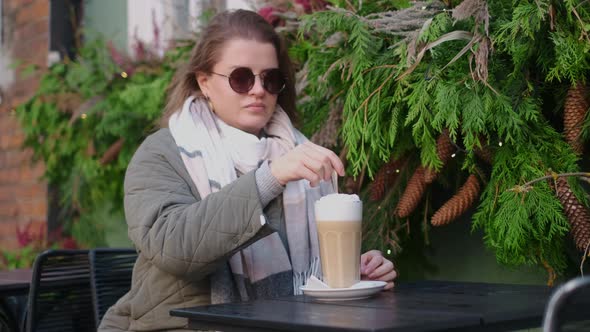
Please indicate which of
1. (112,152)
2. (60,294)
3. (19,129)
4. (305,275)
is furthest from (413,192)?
(19,129)

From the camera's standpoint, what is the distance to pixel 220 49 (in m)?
2.90

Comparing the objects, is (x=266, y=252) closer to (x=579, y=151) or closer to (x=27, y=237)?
(x=579, y=151)

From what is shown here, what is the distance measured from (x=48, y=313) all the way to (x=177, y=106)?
0.94 metres

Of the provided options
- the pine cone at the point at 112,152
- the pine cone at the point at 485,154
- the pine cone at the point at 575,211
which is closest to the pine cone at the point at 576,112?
the pine cone at the point at 575,211

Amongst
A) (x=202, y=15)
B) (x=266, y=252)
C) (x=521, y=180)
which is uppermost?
(x=202, y=15)

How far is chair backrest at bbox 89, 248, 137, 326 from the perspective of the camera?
10.9ft

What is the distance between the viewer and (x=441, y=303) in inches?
78.5

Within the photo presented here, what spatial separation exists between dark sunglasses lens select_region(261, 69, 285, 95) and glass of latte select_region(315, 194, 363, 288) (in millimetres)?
743

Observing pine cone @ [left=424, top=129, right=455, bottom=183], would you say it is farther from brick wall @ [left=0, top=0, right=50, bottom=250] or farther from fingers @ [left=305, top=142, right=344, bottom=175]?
brick wall @ [left=0, top=0, right=50, bottom=250]

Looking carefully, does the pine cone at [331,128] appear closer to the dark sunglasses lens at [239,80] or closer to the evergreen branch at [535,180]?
the dark sunglasses lens at [239,80]

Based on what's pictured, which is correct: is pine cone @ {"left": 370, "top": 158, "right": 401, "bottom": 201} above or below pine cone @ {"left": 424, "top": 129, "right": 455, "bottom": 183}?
below

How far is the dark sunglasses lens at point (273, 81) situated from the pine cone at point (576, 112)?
85 cm

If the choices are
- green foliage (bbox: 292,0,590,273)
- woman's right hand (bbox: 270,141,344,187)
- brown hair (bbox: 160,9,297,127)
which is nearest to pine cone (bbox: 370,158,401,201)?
green foliage (bbox: 292,0,590,273)

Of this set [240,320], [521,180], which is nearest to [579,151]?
[521,180]
